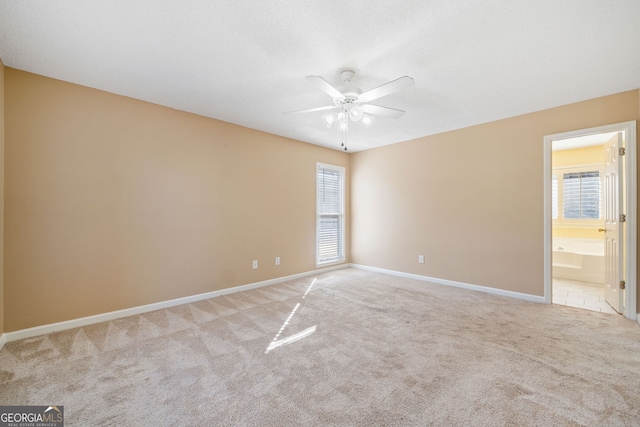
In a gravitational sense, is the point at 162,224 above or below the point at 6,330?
above

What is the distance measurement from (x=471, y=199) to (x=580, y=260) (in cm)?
252

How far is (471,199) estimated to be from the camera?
4035 mm

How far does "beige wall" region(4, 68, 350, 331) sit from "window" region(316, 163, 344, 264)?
1198 mm

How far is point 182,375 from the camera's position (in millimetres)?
1878

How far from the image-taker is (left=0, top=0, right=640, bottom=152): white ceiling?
172cm

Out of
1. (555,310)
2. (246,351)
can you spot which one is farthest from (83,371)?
(555,310)

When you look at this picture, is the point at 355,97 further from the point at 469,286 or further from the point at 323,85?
the point at 469,286

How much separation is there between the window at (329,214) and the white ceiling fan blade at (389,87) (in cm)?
284

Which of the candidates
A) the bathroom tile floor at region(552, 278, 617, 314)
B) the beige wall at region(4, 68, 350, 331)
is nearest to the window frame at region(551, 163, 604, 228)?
the bathroom tile floor at region(552, 278, 617, 314)

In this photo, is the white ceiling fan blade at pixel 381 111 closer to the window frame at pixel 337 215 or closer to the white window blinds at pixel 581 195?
the window frame at pixel 337 215

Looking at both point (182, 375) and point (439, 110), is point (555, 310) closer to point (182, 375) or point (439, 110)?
point (439, 110)

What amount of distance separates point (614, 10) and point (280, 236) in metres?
4.24

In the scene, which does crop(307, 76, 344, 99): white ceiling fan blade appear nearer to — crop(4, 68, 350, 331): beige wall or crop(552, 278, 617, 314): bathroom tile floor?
crop(4, 68, 350, 331): beige wall

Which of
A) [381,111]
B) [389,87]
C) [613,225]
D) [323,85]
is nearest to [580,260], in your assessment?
[613,225]
